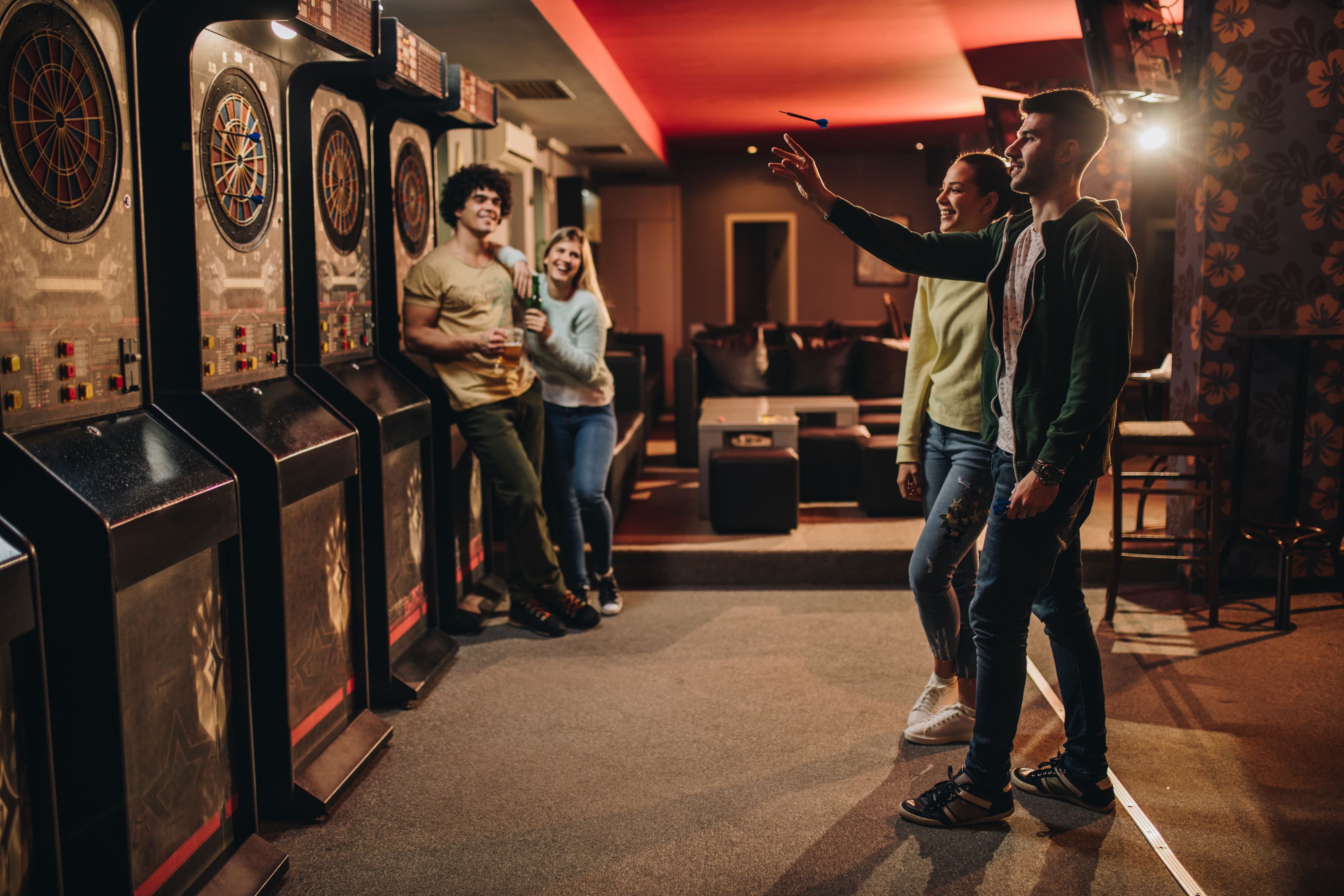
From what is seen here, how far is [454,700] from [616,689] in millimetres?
483

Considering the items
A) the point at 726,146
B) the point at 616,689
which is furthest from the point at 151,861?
the point at 726,146

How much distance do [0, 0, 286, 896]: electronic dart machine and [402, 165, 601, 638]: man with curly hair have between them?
145 centimetres

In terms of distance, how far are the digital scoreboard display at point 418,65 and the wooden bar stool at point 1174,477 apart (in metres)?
2.60

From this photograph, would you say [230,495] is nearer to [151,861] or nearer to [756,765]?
[151,861]

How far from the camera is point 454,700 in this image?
3113mm

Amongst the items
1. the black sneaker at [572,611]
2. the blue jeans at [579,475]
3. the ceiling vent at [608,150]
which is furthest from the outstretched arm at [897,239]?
the ceiling vent at [608,150]

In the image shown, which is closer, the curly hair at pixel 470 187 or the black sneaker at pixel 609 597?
the curly hair at pixel 470 187

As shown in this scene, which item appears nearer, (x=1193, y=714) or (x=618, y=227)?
(x=1193, y=714)

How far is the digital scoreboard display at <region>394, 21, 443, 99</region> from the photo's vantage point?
297cm

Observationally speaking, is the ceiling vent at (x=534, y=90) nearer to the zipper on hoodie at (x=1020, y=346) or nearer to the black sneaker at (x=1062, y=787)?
the zipper on hoodie at (x=1020, y=346)

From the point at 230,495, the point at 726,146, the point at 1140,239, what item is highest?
the point at 726,146

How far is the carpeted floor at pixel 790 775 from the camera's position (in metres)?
2.10

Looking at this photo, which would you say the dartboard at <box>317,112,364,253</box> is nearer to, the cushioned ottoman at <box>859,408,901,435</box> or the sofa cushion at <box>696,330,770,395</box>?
the cushioned ottoman at <box>859,408,901,435</box>

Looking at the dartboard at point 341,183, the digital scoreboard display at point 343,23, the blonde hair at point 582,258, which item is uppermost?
the digital scoreboard display at point 343,23
